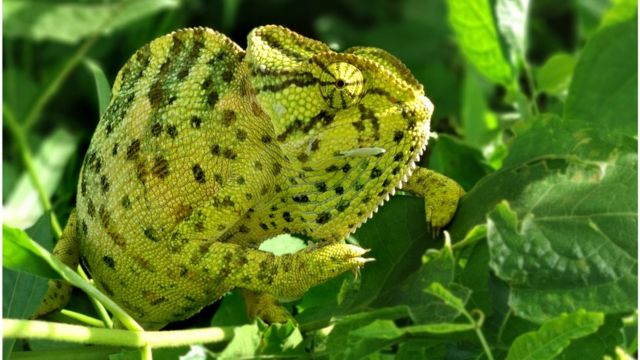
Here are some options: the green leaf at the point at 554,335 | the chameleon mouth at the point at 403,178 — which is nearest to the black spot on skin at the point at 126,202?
the chameleon mouth at the point at 403,178

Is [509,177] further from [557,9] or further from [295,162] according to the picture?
[557,9]

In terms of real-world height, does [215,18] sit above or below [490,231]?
above

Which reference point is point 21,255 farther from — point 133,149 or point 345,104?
point 345,104

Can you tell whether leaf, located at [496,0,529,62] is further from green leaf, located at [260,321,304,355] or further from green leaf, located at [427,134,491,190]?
green leaf, located at [260,321,304,355]

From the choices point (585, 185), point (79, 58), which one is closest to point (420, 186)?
point (585, 185)

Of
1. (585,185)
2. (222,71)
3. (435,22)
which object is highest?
(435,22)

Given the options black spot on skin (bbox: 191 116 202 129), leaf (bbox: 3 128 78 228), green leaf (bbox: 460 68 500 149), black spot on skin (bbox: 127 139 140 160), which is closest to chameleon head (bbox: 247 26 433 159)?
black spot on skin (bbox: 191 116 202 129)

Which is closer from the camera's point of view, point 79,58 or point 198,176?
point 198,176
